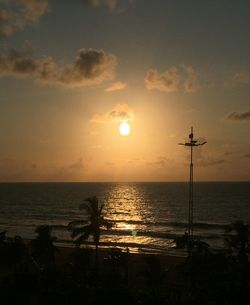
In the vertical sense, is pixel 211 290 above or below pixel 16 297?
above

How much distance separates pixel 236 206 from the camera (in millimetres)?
163500

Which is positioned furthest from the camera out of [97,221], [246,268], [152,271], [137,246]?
[137,246]

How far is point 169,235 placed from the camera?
9394 centimetres

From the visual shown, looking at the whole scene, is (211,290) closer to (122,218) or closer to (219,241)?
(219,241)

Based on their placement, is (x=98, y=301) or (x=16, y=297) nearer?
(x=98, y=301)

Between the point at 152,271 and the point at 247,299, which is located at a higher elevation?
the point at 247,299

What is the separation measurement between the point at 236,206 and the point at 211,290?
148184 millimetres

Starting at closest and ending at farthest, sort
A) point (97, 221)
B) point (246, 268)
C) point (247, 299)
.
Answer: point (247, 299) → point (246, 268) → point (97, 221)

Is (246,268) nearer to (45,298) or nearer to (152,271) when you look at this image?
(45,298)

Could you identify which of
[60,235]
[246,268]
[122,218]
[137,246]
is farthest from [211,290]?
[122,218]

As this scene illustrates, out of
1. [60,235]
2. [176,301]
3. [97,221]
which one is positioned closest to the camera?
[176,301]

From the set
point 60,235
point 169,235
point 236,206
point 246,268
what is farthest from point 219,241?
point 236,206

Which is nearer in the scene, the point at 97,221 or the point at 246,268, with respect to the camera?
the point at 246,268

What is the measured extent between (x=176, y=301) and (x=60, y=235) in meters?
73.3
